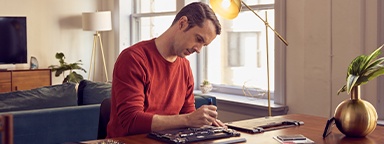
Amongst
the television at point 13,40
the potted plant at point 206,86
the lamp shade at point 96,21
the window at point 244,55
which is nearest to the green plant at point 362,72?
the window at point 244,55

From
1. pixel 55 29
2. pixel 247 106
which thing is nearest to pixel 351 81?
pixel 247 106

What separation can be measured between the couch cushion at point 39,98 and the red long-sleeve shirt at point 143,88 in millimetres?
1031

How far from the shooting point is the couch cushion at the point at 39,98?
2.96 metres

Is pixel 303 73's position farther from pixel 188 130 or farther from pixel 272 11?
pixel 188 130

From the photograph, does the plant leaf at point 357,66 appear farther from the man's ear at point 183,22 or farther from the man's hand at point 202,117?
the man's ear at point 183,22

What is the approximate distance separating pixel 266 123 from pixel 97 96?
1.42 meters

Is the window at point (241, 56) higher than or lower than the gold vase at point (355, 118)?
higher

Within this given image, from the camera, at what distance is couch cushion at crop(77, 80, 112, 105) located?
3320 millimetres

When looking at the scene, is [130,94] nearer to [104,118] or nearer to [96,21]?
[104,118]

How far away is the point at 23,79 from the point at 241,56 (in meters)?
2.50

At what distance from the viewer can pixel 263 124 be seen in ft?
7.29

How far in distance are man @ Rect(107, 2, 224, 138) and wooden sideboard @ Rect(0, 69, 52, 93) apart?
3.71 m

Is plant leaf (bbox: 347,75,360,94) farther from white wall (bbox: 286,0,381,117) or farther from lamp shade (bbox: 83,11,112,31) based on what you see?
lamp shade (bbox: 83,11,112,31)

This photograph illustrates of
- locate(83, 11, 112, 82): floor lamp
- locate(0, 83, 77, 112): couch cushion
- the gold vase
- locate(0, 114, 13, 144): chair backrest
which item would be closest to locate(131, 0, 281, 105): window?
locate(83, 11, 112, 82): floor lamp
